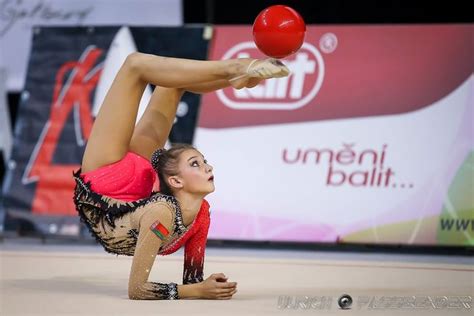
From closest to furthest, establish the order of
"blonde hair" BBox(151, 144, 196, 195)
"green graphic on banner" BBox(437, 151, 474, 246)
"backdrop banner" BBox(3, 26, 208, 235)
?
"blonde hair" BBox(151, 144, 196, 195), "green graphic on banner" BBox(437, 151, 474, 246), "backdrop banner" BBox(3, 26, 208, 235)

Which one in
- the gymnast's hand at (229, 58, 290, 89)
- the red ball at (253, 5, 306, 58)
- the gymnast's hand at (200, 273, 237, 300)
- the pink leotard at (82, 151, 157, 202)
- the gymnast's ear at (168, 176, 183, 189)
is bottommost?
the gymnast's hand at (200, 273, 237, 300)

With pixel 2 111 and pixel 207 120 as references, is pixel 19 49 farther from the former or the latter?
pixel 207 120

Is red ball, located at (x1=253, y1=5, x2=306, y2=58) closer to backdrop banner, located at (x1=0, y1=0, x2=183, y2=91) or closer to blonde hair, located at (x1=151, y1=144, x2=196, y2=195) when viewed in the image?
blonde hair, located at (x1=151, y1=144, x2=196, y2=195)

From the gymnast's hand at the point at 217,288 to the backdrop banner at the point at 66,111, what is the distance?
301 centimetres

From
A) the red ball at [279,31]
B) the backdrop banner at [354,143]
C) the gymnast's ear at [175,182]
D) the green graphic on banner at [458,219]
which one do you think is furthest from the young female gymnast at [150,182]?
the green graphic on banner at [458,219]

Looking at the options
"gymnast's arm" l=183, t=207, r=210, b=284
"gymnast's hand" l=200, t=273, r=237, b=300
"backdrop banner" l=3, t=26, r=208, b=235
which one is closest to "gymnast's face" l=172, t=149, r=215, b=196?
"gymnast's arm" l=183, t=207, r=210, b=284

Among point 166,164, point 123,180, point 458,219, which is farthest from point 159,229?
point 458,219

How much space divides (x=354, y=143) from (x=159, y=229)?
2.91 m

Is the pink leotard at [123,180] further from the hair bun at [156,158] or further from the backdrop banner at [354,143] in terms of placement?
the backdrop banner at [354,143]

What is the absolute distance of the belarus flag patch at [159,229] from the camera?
348 centimetres

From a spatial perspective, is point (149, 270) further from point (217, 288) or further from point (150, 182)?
point (150, 182)

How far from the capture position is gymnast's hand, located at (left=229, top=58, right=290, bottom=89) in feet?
10.9

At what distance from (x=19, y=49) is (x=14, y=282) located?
12.4 feet

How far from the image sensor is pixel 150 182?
12.9 feet
